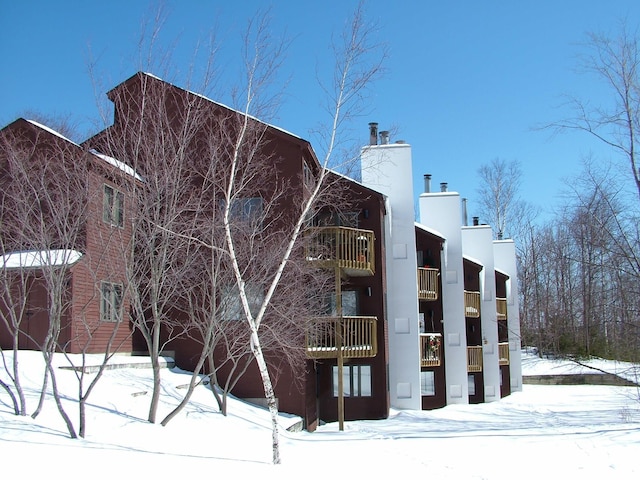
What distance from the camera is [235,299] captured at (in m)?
14.4

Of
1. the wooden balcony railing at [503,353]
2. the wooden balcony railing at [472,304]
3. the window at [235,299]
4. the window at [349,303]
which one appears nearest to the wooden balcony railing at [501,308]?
the wooden balcony railing at [503,353]

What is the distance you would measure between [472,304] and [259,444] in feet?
57.6

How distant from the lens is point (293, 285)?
16.0 metres

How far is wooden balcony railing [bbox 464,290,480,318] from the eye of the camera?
28172mm

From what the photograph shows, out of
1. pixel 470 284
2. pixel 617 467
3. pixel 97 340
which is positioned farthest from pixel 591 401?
pixel 97 340

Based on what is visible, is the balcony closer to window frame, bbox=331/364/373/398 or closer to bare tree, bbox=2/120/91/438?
window frame, bbox=331/364/373/398

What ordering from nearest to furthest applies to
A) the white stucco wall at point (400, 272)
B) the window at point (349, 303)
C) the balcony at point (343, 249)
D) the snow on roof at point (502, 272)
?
the balcony at point (343, 249), the window at point (349, 303), the white stucco wall at point (400, 272), the snow on roof at point (502, 272)

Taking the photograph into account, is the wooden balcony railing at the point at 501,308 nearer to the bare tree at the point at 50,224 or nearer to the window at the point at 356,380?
the window at the point at 356,380

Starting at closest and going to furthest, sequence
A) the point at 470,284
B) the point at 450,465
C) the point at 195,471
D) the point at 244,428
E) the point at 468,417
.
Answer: the point at 195,471
the point at 450,465
the point at 244,428
the point at 468,417
the point at 470,284

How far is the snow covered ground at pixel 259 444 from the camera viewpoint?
9594 mm

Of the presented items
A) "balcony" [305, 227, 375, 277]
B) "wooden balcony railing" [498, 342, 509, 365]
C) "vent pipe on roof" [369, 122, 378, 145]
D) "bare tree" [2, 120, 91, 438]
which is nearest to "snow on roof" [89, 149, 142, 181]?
"bare tree" [2, 120, 91, 438]

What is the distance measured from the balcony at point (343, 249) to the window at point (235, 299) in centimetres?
202

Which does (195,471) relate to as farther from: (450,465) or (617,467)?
(617,467)

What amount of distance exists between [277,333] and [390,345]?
791 centimetres
